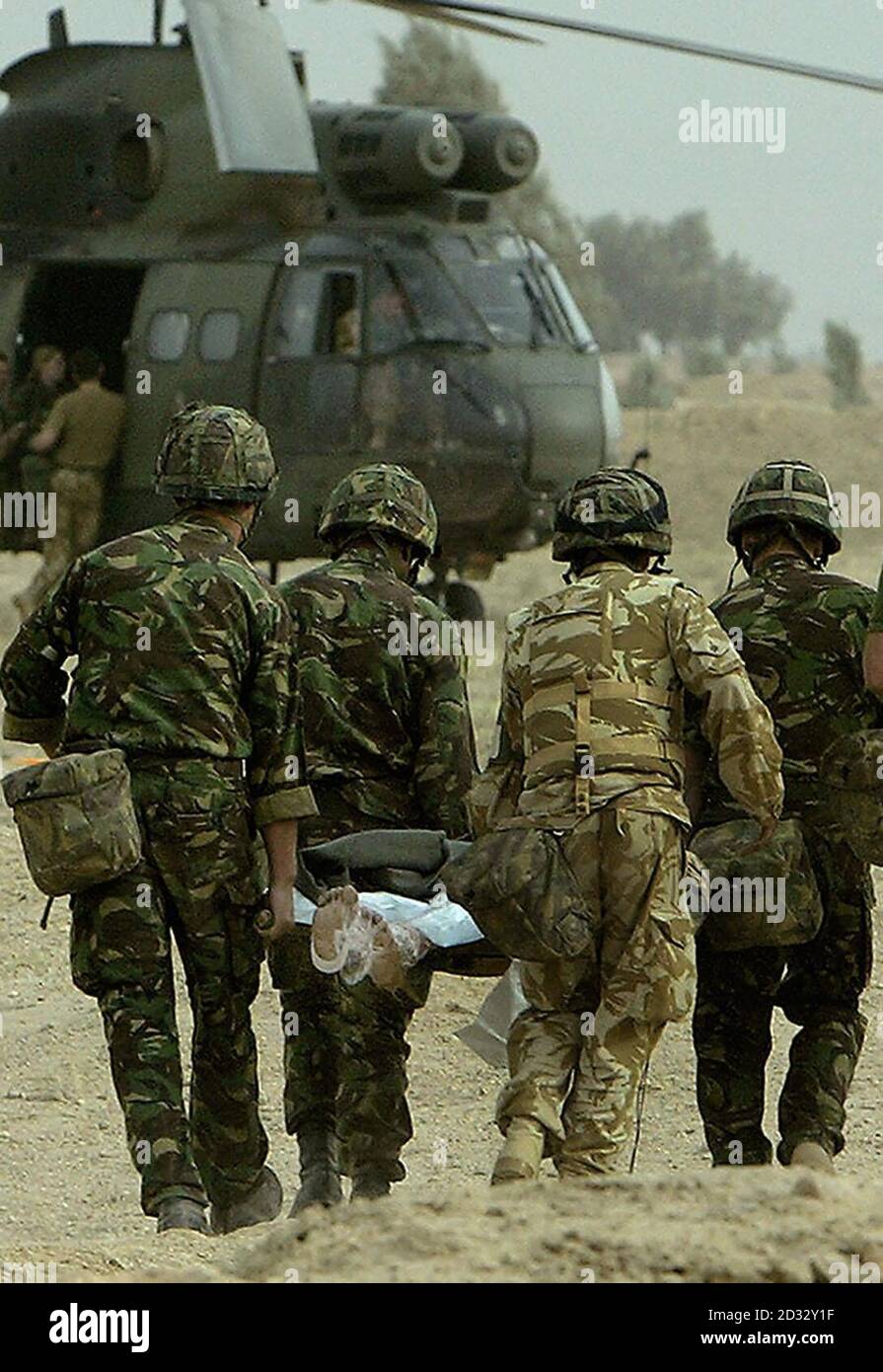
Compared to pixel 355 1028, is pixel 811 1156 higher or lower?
lower

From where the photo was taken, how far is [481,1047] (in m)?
6.63

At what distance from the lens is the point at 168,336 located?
15914 millimetres

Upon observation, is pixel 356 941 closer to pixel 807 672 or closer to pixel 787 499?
pixel 807 672

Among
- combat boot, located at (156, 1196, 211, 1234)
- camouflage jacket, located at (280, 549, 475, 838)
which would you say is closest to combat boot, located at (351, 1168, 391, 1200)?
combat boot, located at (156, 1196, 211, 1234)

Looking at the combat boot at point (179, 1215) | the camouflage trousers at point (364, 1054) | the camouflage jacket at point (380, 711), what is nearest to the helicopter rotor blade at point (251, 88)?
the camouflage jacket at point (380, 711)

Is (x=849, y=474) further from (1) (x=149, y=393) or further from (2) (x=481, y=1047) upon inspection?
(2) (x=481, y=1047)

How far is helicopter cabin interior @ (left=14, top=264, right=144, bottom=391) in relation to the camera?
53.1 feet

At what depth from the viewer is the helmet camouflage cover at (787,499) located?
19.9 ft

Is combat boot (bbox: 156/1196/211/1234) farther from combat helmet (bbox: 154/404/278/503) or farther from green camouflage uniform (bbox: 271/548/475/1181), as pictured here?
combat helmet (bbox: 154/404/278/503)

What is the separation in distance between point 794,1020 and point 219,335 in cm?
1018

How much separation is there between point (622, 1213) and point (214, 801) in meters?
1.62

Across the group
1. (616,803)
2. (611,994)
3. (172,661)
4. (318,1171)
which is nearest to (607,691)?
(616,803)
